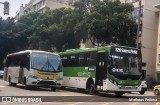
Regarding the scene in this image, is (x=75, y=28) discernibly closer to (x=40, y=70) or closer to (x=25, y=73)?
(x=25, y=73)

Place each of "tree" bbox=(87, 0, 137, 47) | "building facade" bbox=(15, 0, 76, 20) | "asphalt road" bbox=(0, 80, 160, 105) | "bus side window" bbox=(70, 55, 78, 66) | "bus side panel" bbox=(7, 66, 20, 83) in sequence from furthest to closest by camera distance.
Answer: "building facade" bbox=(15, 0, 76, 20) < "tree" bbox=(87, 0, 137, 47) < "bus side panel" bbox=(7, 66, 20, 83) < "bus side window" bbox=(70, 55, 78, 66) < "asphalt road" bbox=(0, 80, 160, 105)

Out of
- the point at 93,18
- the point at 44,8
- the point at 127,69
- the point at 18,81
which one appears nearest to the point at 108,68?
the point at 127,69

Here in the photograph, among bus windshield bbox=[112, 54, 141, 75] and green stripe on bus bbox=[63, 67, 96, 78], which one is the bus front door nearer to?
green stripe on bus bbox=[63, 67, 96, 78]

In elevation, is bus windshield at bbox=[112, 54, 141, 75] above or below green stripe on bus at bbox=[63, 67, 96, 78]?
above

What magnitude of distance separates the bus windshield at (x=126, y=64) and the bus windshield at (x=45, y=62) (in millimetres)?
5507

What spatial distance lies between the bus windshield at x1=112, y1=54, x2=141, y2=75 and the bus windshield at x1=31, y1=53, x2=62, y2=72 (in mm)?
5507

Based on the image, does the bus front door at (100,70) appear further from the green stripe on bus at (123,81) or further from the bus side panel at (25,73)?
the bus side panel at (25,73)

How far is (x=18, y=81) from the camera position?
95.9 ft

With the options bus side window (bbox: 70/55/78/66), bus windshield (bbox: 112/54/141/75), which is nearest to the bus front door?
bus windshield (bbox: 112/54/141/75)

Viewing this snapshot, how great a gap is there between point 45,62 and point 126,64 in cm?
629

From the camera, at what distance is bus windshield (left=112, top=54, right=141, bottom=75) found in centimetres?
2306

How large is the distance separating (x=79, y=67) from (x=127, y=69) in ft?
17.6

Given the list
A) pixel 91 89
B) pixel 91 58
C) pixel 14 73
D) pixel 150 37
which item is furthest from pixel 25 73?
pixel 150 37

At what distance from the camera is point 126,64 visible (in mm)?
23266
